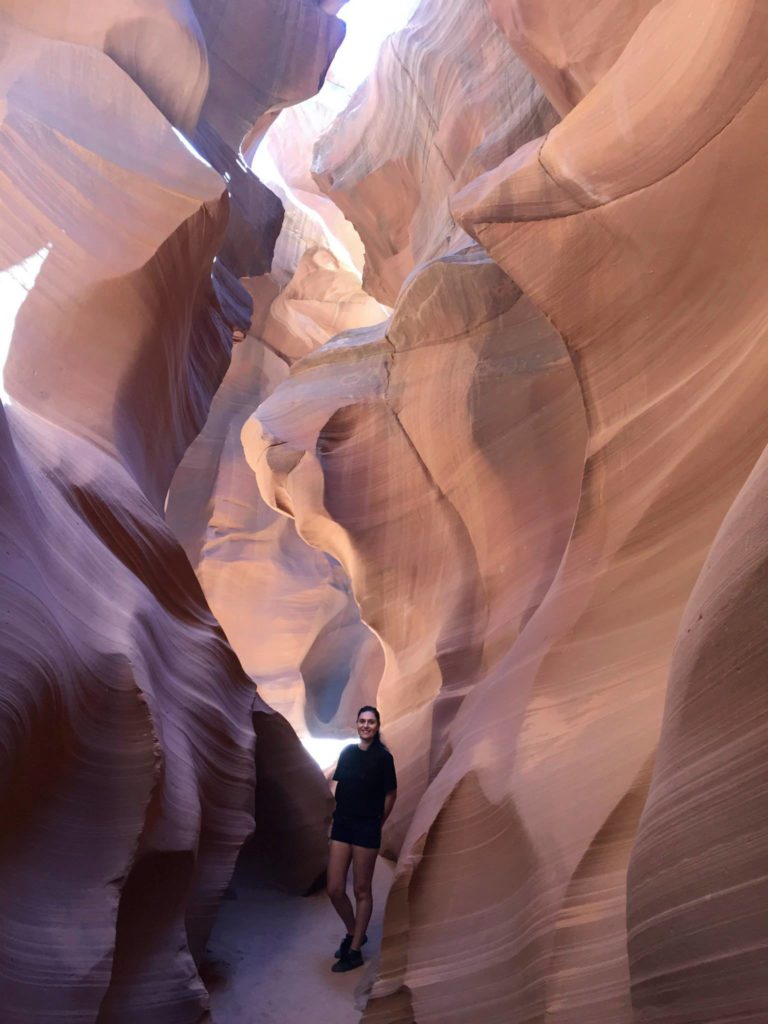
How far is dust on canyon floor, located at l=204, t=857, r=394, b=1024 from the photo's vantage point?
15.0ft

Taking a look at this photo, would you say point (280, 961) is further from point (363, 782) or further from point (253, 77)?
point (253, 77)

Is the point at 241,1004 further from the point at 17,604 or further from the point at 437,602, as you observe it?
the point at 437,602

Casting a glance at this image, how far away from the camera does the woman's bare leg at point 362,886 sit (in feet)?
16.1

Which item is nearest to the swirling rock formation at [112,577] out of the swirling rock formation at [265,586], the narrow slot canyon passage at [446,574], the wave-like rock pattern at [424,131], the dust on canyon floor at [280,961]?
the narrow slot canyon passage at [446,574]

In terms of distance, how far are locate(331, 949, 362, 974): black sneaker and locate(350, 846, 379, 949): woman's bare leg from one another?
0.04 meters

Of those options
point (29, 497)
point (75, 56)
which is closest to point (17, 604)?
point (29, 497)

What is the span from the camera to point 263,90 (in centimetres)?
977

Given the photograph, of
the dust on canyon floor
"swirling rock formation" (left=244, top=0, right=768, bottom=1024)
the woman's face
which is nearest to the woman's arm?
"swirling rock formation" (left=244, top=0, right=768, bottom=1024)

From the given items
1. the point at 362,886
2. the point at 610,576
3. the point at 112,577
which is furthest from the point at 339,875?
the point at 610,576

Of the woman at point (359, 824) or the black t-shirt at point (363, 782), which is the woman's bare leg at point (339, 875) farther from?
the black t-shirt at point (363, 782)

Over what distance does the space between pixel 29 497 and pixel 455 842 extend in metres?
2.64

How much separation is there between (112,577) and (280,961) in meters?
2.43

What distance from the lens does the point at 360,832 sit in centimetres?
491

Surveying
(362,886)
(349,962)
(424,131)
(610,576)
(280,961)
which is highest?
(424,131)
